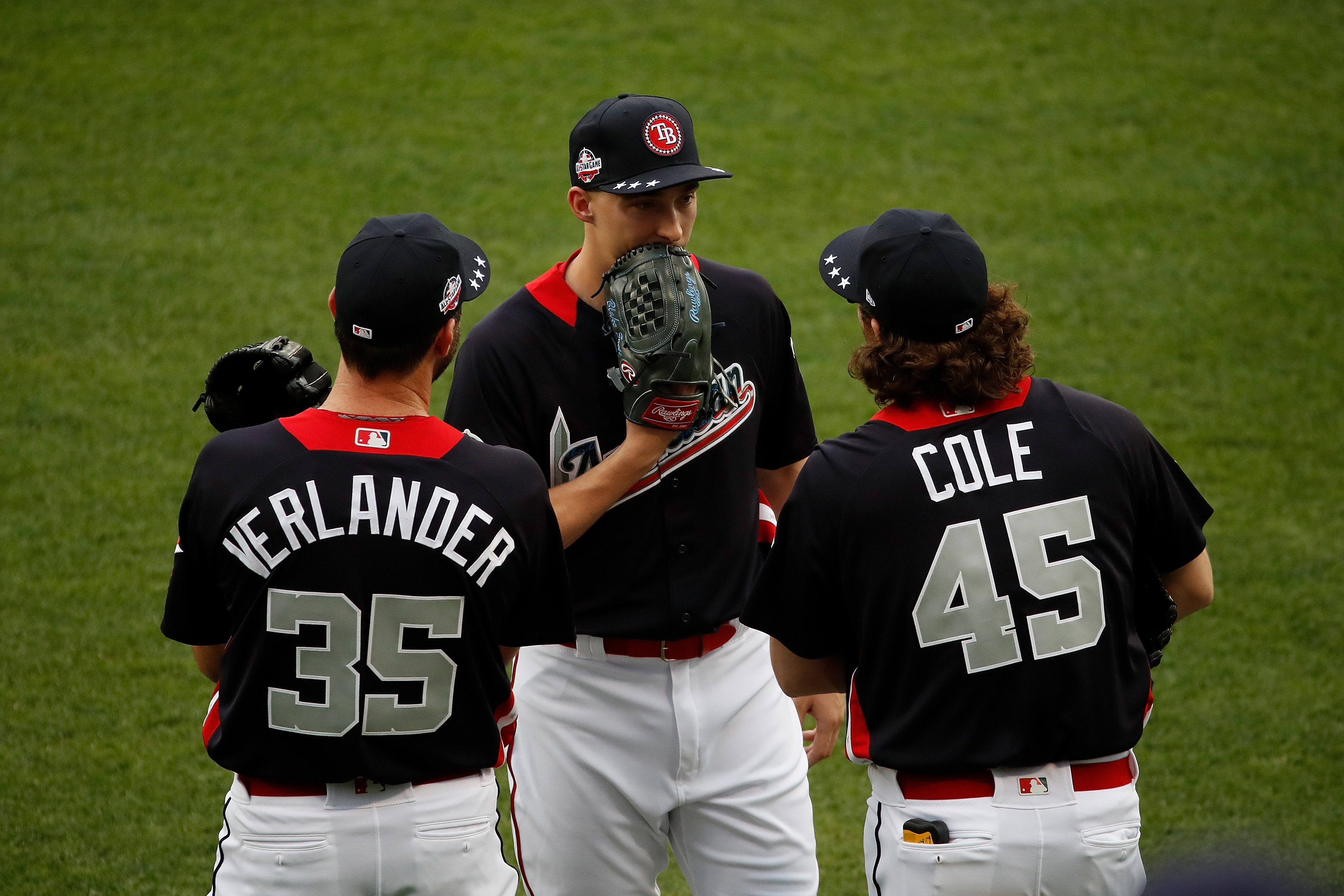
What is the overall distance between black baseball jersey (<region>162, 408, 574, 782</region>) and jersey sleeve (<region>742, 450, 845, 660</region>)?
0.45 m

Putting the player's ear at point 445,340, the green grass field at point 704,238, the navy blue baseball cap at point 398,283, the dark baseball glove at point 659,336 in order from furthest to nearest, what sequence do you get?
the green grass field at point 704,238 → the dark baseball glove at point 659,336 → the player's ear at point 445,340 → the navy blue baseball cap at point 398,283

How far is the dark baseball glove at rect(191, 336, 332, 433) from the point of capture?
8.94 ft

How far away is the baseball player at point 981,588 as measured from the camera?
7.54 ft

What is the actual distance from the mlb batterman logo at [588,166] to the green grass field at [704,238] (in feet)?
7.82

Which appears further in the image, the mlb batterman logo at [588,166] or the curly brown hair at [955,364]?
the mlb batterman logo at [588,166]

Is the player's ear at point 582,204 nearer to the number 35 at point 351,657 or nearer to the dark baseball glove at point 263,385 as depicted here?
the dark baseball glove at point 263,385

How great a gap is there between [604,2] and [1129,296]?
5541mm

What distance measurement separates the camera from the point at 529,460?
8.00 feet

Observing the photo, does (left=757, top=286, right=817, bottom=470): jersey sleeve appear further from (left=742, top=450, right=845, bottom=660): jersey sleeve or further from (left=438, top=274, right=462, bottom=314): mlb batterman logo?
(left=438, top=274, right=462, bottom=314): mlb batterman logo

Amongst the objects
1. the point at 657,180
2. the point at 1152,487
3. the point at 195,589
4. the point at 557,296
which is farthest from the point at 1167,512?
the point at 195,589

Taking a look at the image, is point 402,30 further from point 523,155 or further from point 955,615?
point 955,615

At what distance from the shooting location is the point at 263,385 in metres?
2.79

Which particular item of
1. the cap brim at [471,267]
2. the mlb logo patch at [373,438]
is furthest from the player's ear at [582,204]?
the mlb logo patch at [373,438]

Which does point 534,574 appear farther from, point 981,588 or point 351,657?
point 981,588
